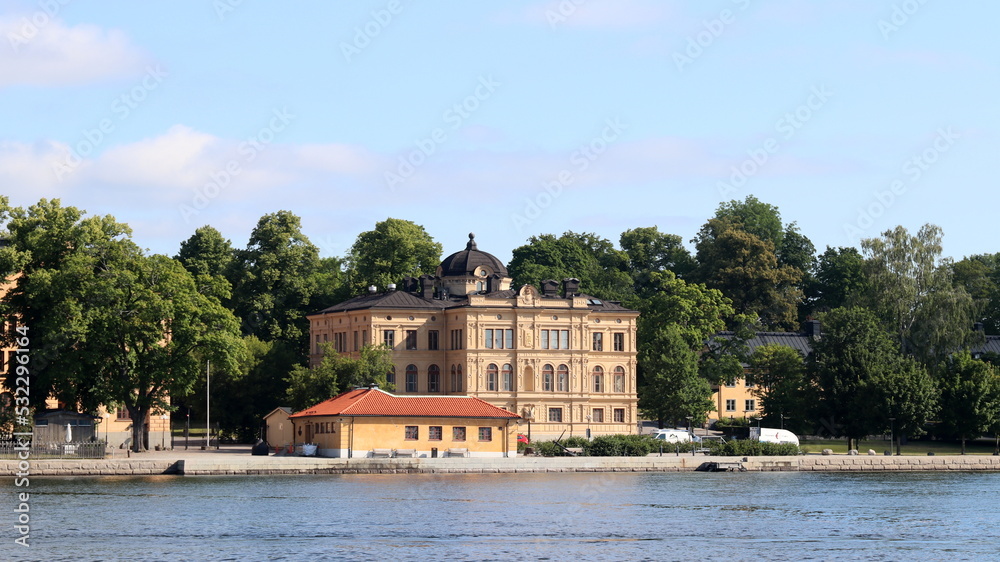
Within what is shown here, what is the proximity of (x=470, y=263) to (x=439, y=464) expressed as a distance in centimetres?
3166

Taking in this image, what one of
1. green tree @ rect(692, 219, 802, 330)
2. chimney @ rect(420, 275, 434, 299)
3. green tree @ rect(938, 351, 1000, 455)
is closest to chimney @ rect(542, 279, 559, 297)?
chimney @ rect(420, 275, 434, 299)

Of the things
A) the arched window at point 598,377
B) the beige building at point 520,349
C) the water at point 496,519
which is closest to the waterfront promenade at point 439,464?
the water at point 496,519

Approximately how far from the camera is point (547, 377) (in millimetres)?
95500

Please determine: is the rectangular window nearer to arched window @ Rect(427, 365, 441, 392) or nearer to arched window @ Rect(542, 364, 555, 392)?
arched window @ Rect(542, 364, 555, 392)

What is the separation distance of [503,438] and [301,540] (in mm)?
32386

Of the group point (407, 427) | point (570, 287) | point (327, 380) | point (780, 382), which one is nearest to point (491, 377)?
point (570, 287)

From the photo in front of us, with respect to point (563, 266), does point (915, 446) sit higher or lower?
lower

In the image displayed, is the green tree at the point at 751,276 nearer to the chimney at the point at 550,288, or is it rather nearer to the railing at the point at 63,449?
the chimney at the point at 550,288

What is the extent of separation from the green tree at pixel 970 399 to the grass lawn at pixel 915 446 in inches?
52.3

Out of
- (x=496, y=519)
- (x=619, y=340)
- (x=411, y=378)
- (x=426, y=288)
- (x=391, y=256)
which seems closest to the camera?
(x=496, y=519)

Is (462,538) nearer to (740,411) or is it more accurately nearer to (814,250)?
(740,411)

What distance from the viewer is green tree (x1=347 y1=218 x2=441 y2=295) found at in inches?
4318

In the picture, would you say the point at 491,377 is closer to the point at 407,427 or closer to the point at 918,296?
the point at 407,427

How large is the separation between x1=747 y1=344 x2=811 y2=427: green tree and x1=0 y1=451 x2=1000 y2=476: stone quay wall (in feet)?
34.5
